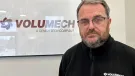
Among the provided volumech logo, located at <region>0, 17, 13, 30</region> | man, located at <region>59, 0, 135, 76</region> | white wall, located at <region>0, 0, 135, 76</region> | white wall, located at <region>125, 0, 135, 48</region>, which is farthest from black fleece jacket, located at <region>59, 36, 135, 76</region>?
white wall, located at <region>125, 0, 135, 48</region>

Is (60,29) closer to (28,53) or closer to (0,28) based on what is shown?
(28,53)

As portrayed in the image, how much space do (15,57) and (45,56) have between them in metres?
0.28

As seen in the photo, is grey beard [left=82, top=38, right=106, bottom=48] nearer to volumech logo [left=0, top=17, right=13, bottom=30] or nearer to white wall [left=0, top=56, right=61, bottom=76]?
white wall [left=0, top=56, right=61, bottom=76]

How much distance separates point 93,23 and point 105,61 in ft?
0.78

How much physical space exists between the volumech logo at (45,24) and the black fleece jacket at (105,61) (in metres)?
0.65

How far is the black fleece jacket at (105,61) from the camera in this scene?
118cm

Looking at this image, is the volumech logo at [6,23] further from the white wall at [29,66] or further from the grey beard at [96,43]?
the grey beard at [96,43]

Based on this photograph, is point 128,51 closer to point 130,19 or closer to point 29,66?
point 29,66

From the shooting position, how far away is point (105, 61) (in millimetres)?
1241

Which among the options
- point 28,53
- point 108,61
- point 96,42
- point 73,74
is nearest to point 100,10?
point 96,42

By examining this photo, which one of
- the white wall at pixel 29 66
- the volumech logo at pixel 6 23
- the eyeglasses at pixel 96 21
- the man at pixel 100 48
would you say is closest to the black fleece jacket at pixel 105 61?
the man at pixel 100 48

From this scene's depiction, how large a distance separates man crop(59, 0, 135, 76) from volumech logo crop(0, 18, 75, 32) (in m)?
0.73

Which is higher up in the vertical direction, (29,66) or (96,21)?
(96,21)

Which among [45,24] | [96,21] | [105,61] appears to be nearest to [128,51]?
[105,61]
